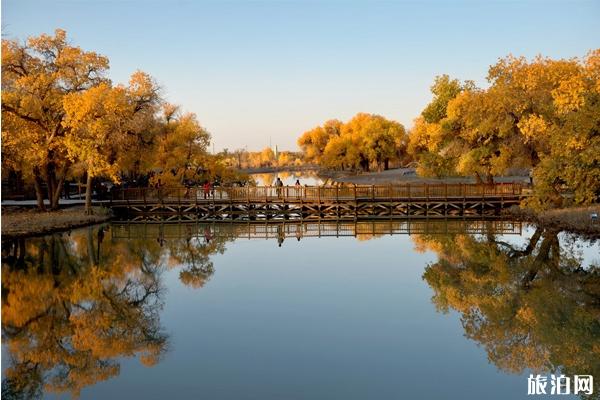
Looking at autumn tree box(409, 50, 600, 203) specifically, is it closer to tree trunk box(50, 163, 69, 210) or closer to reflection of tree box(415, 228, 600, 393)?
reflection of tree box(415, 228, 600, 393)

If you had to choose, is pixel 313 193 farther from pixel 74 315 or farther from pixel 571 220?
pixel 74 315

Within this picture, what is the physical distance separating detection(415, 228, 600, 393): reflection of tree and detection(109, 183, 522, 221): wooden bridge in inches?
528

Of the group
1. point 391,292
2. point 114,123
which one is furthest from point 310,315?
point 114,123

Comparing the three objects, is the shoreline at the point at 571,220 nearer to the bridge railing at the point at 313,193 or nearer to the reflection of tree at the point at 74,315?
the bridge railing at the point at 313,193

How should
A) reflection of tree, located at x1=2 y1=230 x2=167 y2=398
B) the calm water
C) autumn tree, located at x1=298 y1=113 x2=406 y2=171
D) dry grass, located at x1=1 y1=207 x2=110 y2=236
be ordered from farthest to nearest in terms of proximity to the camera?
autumn tree, located at x1=298 y1=113 x2=406 y2=171 < dry grass, located at x1=1 y1=207 x2=110 y2=236 < reflection of tree, located at x1=2 y1=230 x2=167 y2=398 < the calm water

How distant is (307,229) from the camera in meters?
35.7

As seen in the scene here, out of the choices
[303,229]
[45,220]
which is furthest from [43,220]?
[303,229]

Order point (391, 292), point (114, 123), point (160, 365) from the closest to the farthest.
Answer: point (160, 365)
point (391, 292)
point (114, 123)

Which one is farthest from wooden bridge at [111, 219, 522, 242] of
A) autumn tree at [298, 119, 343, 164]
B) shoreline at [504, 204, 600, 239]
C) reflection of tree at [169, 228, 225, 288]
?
autumn tree at [298, 119, 343, 164]

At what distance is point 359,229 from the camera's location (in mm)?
35625

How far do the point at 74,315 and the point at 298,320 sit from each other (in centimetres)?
680

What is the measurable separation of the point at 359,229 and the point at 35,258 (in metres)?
19.4

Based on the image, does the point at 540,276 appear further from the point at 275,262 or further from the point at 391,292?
the point at 275,262

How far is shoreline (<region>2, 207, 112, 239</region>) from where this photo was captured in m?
30.0
